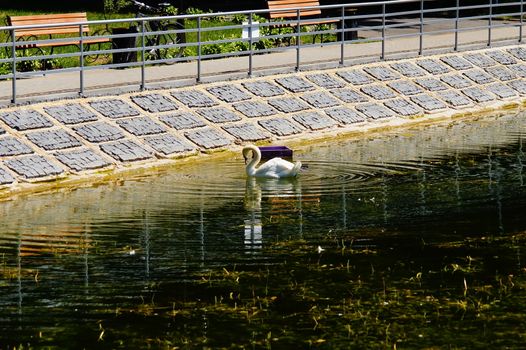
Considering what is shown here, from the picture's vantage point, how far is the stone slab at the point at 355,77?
25875 mm

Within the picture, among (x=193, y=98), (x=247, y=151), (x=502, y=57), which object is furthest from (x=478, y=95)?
(x=247, y=151)

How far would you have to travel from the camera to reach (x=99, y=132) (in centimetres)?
2092

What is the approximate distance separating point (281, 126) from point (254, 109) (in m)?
0.58

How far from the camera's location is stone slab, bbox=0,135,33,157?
19.5 metres

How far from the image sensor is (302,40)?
3180cm

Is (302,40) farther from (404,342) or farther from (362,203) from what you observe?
(404,342)

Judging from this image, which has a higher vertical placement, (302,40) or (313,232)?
(302,40)

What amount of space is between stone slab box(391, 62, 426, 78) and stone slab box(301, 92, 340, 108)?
274 cm

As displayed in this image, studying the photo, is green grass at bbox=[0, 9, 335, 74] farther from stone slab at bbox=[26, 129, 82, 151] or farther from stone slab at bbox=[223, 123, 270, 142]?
stone slab at bbox=[26, 129, 82, 151]

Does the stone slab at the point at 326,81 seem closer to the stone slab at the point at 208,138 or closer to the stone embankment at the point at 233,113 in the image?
the stone embankment at the point at 233,113

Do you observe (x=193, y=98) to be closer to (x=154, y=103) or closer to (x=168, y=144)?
(x=154, y=103)

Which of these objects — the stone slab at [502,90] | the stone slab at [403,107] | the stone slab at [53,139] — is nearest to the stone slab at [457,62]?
the stone slab at [502,90]

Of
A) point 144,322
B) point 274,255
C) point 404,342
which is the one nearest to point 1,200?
point 274,255

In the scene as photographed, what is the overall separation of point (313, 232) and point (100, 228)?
240 cm
